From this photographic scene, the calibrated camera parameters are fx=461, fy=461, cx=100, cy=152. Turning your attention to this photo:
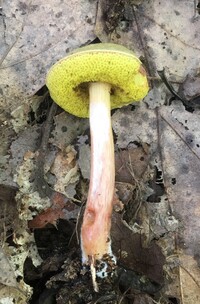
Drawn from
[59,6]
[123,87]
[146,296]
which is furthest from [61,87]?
[146,296]

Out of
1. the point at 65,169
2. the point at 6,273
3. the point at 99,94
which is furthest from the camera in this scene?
the point at 65,169

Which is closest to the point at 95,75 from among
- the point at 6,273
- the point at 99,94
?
the point at 99,94

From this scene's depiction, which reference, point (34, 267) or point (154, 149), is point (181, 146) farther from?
point (34, 267)

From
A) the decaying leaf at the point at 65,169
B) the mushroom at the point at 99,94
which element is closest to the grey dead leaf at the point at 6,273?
the mushroom at the point at 99,94

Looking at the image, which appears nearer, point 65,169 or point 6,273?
point 6,273

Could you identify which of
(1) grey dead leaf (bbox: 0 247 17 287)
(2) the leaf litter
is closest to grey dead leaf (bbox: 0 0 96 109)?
(2) the leaf litter

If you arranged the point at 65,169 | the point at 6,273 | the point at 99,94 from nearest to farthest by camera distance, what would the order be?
the point at 6,273 < the point at 99,94 < the point at 65,169

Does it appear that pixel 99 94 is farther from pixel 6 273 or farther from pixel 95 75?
pixel 6 273
